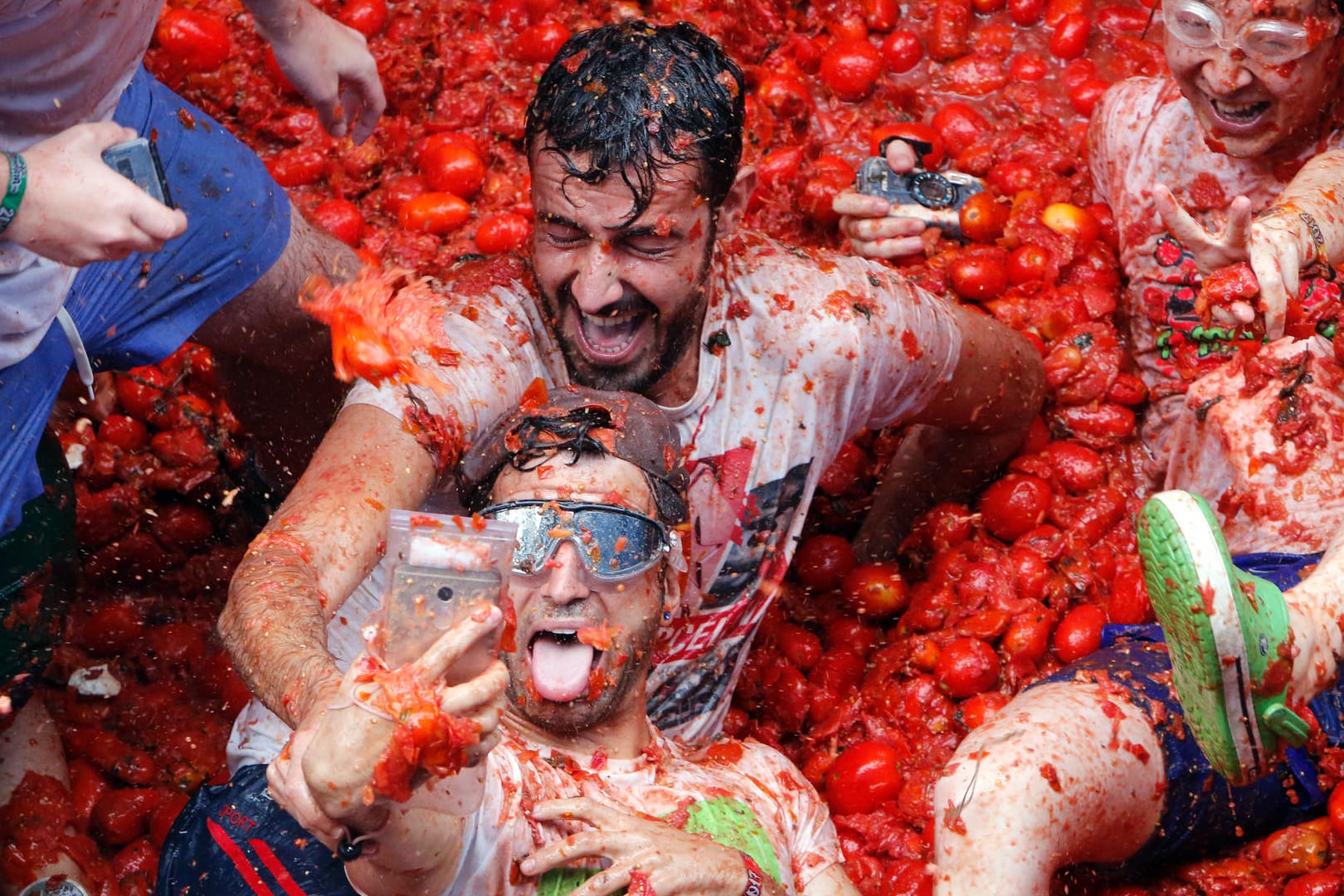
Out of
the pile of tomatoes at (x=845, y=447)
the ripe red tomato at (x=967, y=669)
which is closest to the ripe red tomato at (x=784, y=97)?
the pile of tomatoes at (x=845, y=447)

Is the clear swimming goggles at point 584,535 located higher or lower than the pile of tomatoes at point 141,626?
higher

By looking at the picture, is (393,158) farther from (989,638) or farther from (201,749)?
(989,638)

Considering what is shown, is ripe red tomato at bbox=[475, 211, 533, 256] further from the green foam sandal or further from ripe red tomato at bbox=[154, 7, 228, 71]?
the green foam sandal

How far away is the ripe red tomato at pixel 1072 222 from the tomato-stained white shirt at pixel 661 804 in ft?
6.77

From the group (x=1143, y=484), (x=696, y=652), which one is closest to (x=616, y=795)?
(x=696, y=652)

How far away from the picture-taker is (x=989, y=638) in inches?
172

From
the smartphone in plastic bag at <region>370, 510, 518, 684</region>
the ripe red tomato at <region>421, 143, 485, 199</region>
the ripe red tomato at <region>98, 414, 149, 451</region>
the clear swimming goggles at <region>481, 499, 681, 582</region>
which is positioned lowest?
the ripe red tomato at <region>98, 414, 149, 451</region>

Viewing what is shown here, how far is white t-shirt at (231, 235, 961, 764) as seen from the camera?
3.85m

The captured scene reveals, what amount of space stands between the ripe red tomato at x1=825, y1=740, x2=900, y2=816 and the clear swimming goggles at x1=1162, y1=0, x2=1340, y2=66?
6.66ft

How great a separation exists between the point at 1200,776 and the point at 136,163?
2607 millimetres

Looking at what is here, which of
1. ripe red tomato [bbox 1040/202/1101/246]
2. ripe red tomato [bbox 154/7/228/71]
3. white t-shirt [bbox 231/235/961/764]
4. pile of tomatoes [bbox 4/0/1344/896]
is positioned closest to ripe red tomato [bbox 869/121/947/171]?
pile of tomatoes [bbox 4/0/1344/896]

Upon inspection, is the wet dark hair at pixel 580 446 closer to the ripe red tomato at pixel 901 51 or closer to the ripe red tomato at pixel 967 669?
the ripe red tomato at pixel 967 669

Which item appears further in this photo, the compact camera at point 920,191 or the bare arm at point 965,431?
the compact camera at point 920,191

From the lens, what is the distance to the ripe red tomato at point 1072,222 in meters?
4.98
